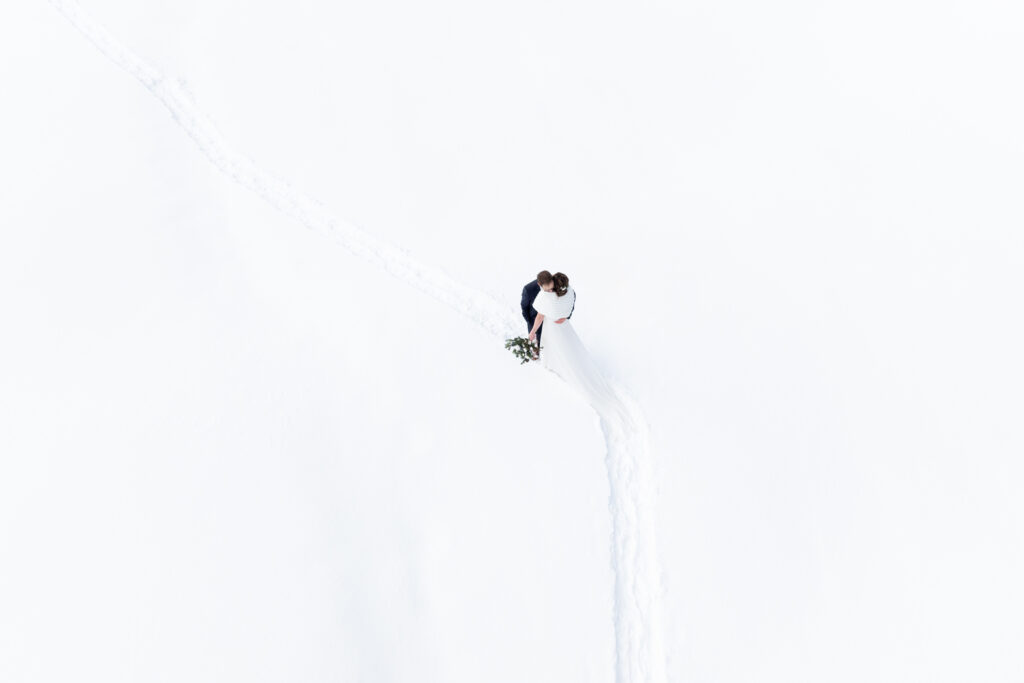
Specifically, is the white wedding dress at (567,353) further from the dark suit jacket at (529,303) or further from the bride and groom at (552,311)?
the dark suit jacket at (529,303)

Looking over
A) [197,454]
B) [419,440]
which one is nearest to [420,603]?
[419,440]

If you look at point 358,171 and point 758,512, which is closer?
point 758,512

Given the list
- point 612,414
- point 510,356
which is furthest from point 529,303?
point 612,414

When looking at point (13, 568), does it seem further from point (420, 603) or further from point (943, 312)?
point (943, 312)

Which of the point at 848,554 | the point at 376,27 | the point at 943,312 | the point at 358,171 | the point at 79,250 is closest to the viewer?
the point at 848,554

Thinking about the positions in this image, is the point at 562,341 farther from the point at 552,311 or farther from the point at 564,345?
the point at 552,311

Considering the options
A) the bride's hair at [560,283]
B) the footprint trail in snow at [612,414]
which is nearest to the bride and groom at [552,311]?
the bride's hair at [560,283]

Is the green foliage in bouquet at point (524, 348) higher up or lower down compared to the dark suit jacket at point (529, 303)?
lower down
